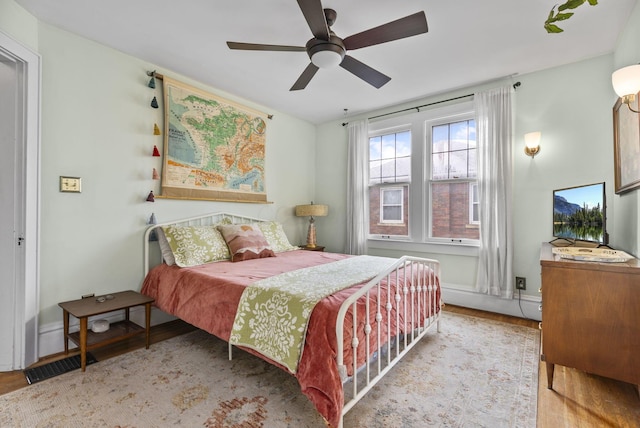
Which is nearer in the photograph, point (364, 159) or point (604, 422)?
point (604, 422)

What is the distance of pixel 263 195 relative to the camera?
3996 millimetres

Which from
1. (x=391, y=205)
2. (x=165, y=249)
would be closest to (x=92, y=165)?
(x=165, y=249)

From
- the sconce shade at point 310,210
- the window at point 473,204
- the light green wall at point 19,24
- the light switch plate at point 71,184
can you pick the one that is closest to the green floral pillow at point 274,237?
the sconce shade at point 310,210

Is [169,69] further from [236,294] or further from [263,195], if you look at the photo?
[236,294]

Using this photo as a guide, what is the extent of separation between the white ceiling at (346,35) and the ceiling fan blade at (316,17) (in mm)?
313

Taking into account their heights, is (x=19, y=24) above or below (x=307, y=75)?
above

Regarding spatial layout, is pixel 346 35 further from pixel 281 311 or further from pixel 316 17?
pixel 281 311

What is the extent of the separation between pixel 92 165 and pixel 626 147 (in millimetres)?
4241

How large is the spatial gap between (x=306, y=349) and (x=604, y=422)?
1653 mm

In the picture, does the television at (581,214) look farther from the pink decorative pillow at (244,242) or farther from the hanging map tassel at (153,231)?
the hanging map tassel at (153,231)

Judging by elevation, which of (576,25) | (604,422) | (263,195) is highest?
(576,25)

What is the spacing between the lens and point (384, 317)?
1.89m

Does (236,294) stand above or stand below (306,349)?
above

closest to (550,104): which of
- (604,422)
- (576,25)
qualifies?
(576,25)
